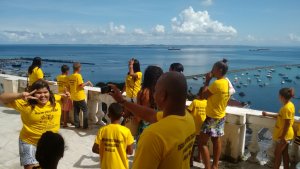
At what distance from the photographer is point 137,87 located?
23.3ft

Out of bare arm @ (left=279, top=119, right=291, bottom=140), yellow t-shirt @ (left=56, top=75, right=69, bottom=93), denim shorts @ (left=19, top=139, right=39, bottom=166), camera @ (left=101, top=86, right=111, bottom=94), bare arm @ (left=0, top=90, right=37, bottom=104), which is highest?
camera @ (left=101, top=86, right=111, bottom=94)

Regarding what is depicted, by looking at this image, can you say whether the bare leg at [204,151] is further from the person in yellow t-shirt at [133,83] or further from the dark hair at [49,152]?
the dark hair at [49,152]

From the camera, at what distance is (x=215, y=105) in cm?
511

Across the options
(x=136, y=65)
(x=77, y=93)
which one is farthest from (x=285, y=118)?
(x=77, y=93)

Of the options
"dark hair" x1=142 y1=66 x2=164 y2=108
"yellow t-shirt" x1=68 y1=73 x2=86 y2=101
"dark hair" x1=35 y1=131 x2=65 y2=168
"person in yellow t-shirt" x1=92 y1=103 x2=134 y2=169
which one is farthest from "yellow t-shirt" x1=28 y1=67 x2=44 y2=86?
"dark hair" x1=35 y1=131 x2=65 y2=168

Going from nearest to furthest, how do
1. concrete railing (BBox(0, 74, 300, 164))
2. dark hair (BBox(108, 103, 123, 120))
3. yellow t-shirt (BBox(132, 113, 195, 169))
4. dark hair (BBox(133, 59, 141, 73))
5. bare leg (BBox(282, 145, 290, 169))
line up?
1. yellow t-shirt (BBox(132, 113, 195, 169))
2. dark hair (BBox(108, 103, 123, 120))
3. bare leg (BBox(282, 145, 290, 169))
4. concrete railing (BBox(0, 74, 300, 164))
5. dark hair (BBox(133, 59, 141, 73))

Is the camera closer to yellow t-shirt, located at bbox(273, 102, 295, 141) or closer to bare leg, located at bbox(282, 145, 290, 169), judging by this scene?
yellow t-shirt, located at bbox(273, 102, 295, 141)

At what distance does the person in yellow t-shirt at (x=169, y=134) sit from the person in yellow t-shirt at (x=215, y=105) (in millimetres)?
2799

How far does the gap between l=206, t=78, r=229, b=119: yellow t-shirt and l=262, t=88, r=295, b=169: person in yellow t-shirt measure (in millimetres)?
903

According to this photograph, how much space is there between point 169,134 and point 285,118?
3580 millimetres

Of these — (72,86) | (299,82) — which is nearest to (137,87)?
(72,86)

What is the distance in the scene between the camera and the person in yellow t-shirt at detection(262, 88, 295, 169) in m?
4.93

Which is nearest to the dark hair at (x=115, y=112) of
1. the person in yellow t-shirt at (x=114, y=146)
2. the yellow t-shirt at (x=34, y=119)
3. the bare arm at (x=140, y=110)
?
the person in yellow t-shirt at (x=114, y=146)

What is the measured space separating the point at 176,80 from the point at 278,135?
363cm
